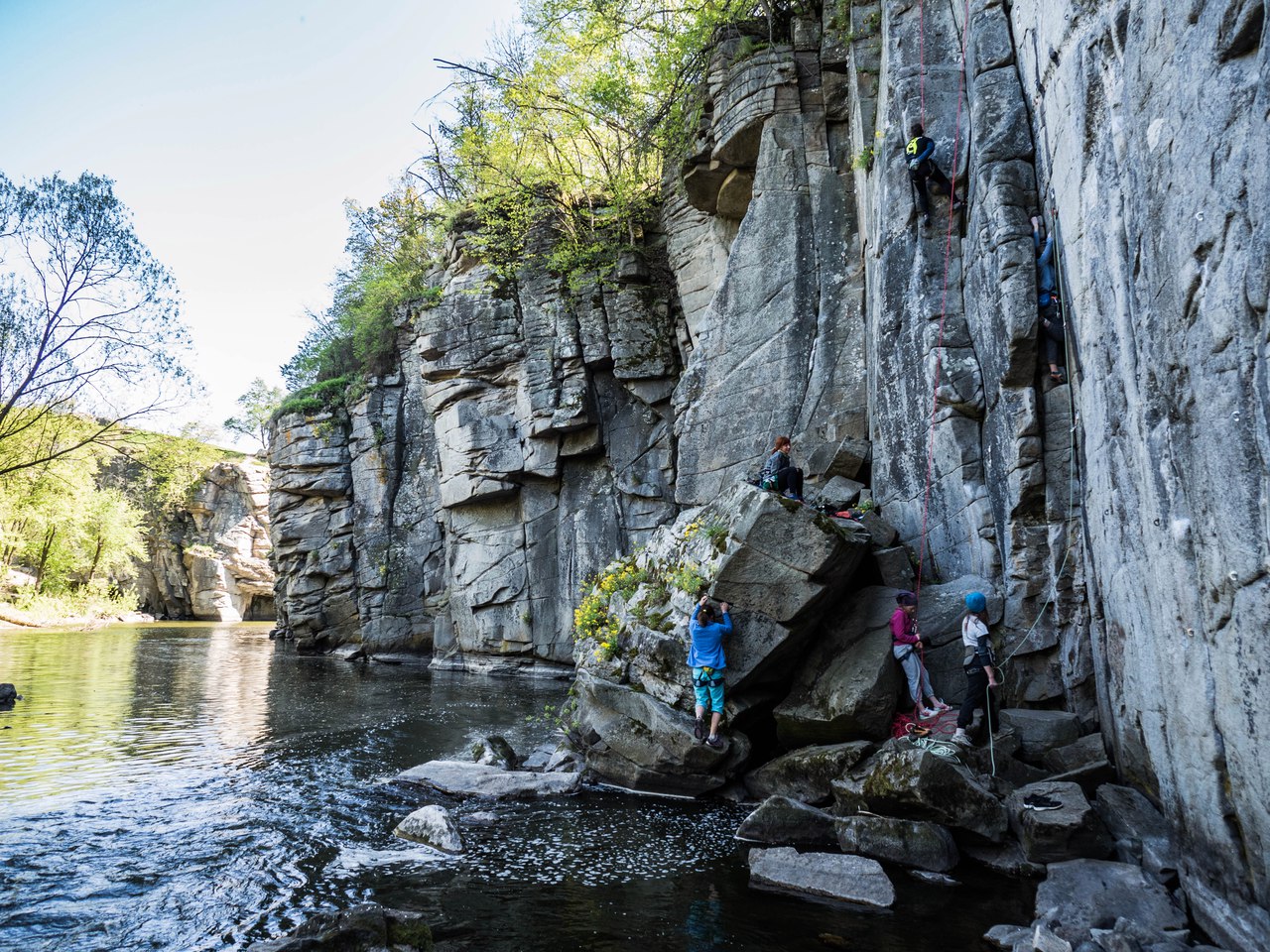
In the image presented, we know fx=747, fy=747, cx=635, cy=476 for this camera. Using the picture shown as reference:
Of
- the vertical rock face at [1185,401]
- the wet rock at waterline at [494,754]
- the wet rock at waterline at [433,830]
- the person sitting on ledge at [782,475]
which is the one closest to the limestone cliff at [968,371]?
the vertical rock face at [1185,401]

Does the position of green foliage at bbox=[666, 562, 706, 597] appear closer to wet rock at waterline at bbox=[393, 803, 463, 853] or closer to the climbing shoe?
wet rock at waterline at bbox=[393, 803, 463, 853]

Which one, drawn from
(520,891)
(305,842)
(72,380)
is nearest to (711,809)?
(520,891)

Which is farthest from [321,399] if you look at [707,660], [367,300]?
[707,660]

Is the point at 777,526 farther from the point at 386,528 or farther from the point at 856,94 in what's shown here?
the point at 386,528

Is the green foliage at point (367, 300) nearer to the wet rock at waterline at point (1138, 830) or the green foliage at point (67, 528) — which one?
the green foliage at point (67, 528)

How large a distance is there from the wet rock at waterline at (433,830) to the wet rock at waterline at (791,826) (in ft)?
11.1

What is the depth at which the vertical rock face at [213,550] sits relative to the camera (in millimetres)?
58031

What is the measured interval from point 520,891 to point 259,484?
59.3m

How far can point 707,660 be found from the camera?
1083cm

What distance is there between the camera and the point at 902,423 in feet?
Result: 43.5

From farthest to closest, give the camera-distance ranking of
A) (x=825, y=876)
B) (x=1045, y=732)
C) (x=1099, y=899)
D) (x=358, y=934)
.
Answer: (x=1045, y=732), (x=825, y=876), (x=1099, y=899), (x=358, y=934)

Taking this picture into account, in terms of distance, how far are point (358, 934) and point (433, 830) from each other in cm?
344

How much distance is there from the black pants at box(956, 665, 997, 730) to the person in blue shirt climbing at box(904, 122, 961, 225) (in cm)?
756

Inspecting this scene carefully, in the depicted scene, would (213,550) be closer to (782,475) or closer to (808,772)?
(782,475)
